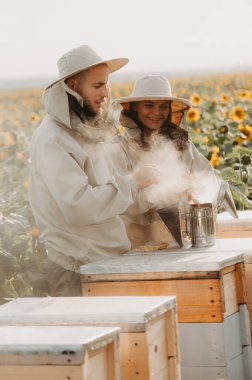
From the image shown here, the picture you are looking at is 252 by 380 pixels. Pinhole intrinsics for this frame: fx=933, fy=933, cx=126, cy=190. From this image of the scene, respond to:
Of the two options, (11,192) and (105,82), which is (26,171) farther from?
(105,82)

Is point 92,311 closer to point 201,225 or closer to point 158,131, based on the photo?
point 201,225

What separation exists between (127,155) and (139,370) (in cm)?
223

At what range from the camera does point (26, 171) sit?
22.9ft

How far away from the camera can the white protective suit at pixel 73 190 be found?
440 centimetres

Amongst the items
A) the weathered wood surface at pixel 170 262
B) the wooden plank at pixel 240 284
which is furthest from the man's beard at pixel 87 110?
the wooden plank at pixel 240 284

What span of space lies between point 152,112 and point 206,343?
1804 millimetres

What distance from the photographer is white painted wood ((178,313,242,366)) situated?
4.22m

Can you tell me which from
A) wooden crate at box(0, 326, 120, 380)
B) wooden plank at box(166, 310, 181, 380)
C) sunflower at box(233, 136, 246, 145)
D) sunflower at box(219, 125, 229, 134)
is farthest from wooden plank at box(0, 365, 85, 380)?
sunflower at box(219, 125, 229, 134)

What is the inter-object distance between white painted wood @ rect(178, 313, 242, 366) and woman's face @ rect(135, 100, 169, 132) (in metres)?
1.59

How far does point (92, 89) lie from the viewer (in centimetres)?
473

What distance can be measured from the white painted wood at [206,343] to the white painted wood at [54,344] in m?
1.11

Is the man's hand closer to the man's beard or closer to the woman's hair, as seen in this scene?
the man's beard

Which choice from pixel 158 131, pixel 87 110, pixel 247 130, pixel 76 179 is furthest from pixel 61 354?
pixel 247 130

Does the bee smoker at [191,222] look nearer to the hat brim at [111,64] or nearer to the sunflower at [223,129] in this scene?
the hat brim at [111,64]
